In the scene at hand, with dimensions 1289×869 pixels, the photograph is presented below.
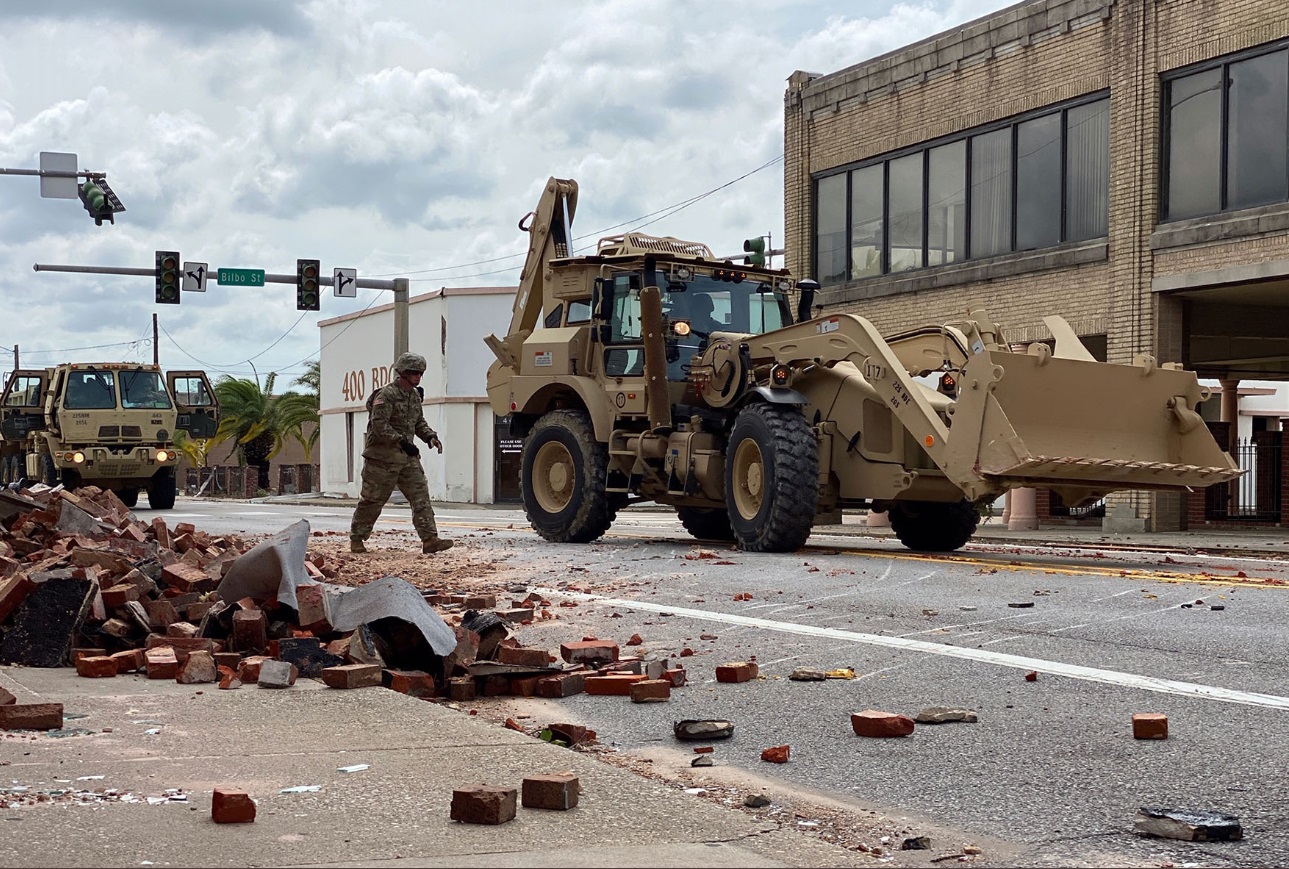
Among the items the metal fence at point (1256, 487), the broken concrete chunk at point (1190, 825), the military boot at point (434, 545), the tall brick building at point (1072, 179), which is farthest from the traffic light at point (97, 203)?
the broken concrete chunk at point (1190, 825)

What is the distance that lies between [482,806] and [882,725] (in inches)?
79.0

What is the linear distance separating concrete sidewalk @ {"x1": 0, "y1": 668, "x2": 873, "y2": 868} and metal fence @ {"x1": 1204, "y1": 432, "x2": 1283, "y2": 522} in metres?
21.3

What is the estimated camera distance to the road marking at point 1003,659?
20.2 feet

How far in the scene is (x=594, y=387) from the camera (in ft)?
51.7

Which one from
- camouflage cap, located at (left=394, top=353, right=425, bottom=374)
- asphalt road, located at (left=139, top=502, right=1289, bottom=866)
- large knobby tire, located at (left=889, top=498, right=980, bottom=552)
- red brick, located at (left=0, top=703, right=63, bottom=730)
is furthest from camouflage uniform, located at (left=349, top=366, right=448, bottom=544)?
red brick, located at (left=0, top=703, right=63, bottom=730)

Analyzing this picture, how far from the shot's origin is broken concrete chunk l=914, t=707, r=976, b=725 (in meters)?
5.82

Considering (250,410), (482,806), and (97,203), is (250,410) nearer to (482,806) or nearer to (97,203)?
(97,203)

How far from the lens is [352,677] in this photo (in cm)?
659

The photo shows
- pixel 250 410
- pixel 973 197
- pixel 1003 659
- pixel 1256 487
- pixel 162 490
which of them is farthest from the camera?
pixel 250 410

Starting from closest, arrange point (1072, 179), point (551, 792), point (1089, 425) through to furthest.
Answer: point (551, 792) < point (1089, 425) < point (1072, 179)

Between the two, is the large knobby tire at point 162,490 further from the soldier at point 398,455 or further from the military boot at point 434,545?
the military boot at point 434,545

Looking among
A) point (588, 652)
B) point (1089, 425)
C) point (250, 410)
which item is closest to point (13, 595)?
point (588, 652)

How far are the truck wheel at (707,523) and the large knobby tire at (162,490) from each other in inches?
605

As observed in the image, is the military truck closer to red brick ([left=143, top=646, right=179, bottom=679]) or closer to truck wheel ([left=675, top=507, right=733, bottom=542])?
truck wheel ([left=675, top=507, right=733, bottom=542])
